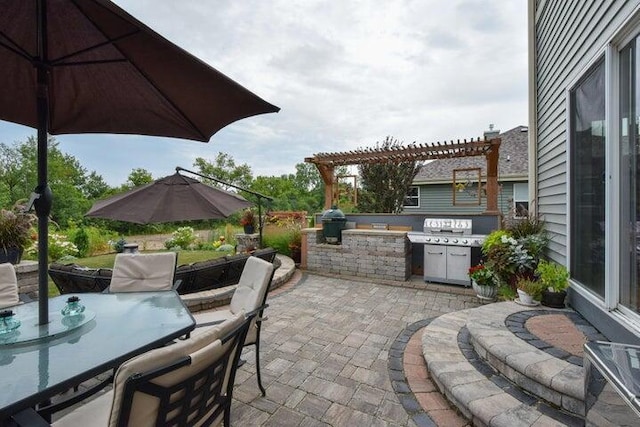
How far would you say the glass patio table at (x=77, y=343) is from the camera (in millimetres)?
1224

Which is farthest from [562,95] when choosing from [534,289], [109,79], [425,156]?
[109,79]

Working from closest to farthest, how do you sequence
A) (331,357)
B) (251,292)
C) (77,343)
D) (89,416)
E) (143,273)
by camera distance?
(89,416), (77,343), (251,292), (331,357), (143,273)

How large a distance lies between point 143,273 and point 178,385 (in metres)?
2.52

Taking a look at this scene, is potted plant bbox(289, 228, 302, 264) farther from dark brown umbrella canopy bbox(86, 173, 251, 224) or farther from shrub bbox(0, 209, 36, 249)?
shrub bbox(0, 209, 36, 249)

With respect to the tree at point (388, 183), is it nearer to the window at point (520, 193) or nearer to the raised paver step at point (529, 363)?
the window at point (520, 193)

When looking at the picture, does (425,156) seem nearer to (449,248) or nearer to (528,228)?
(449,248)

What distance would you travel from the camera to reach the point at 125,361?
151 centimetres

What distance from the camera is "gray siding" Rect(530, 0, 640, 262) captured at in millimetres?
2678

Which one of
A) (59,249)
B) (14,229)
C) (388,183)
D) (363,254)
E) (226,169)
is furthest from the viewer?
(226,169)

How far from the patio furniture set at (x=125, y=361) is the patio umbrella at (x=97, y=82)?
312 millimetres

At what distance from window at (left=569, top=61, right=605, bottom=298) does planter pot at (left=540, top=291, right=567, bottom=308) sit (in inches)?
9.4

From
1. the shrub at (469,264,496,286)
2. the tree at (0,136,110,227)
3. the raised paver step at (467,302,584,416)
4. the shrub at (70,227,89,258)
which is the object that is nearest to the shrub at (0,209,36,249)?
the shrub at (70,227,89,258)

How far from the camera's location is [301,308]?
4.52 metres

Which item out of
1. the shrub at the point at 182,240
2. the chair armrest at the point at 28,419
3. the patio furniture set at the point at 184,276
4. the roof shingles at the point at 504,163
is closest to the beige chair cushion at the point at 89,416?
the chair armrest at the point at 28,419
